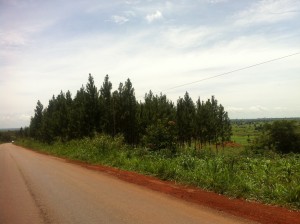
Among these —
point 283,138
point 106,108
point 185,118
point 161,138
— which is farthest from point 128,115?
point 283,138

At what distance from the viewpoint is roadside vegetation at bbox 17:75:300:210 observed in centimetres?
1186

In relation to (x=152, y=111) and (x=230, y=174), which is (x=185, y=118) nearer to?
(x=152, y=111)

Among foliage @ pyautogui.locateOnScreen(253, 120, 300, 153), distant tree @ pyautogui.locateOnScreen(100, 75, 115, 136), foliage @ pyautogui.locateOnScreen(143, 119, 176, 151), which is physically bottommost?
foliage @ pyautogui.locateOnScreen(253, 120, 300, 153)

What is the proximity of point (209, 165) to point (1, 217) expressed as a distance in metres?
8.31

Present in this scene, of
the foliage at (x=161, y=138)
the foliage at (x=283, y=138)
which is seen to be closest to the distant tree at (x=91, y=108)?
the foliage at (x=161, y=138)

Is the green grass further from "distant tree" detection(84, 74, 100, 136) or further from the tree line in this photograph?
"distant tree" detection(84, 74, 100, 136)

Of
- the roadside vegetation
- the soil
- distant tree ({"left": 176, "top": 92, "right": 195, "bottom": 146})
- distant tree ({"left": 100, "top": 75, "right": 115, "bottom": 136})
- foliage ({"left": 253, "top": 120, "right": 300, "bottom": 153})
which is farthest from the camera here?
foliage ({"left": 253, "top": 120, "right": 300, "bottom": 153})

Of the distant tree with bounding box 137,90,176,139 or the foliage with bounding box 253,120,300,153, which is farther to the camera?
the foliage with bounding box 253,120,300,153

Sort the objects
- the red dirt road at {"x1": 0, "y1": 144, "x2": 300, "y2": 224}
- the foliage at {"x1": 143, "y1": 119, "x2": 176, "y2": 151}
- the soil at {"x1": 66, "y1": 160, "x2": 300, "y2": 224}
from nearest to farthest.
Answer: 1. the soil at {"x1": 66, "y1": 160, "x2": 300, "y2": 224}
2. the red dirt road at {"x1": 0, "y1": 144, "x2": 300, "y2": 224}
3. the foliage at {"x1": 143, "y1": 119, "x2": 176, "y2": 151}

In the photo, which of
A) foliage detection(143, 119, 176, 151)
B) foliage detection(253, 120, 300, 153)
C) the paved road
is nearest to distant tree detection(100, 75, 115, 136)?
foliage detection(143, 119, 176, 151)

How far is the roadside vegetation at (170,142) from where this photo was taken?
1186 cm

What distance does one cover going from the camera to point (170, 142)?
900 inches

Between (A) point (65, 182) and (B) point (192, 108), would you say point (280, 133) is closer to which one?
(B) point (192, 108)

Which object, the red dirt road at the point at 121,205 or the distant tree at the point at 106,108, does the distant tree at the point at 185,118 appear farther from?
the red dirt road at the point at 121,205
